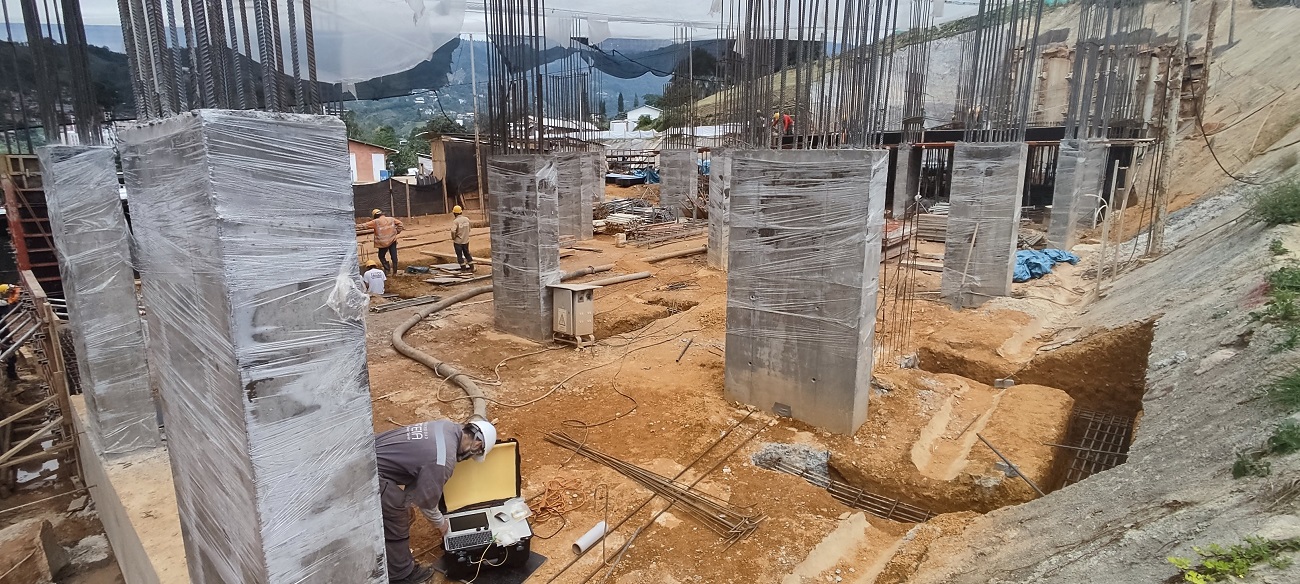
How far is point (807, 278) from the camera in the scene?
598 cm

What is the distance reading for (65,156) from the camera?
173 inches

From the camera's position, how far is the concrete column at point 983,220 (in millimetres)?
9680

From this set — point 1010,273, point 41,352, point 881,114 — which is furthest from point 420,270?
point 1010,273

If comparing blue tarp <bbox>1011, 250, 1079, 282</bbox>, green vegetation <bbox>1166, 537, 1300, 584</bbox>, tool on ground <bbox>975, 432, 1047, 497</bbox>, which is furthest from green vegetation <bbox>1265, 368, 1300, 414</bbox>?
blue tarp <bbox>1011, 250, 1079, 282</bbox>

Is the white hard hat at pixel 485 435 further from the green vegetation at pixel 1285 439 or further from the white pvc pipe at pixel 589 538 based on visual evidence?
the green vegetation at pixel 1285 439

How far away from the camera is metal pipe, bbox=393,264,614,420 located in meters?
6.69

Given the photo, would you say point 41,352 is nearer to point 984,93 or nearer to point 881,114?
point 881,114

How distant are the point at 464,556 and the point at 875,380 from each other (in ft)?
15.7

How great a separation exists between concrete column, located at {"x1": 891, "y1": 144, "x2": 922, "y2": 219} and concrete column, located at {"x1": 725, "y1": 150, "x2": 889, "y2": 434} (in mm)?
13827

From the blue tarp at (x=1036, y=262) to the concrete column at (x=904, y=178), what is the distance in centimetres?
589

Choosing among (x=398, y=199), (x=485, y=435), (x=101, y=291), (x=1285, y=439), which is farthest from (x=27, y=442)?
(x=398, y=199)

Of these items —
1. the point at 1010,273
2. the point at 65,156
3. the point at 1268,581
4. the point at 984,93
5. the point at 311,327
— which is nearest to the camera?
the point at 1268,581

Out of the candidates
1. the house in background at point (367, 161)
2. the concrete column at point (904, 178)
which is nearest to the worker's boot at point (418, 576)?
the concrete column at point (904, 178)

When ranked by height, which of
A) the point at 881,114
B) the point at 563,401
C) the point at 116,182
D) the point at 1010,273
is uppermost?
the point at 881,114
